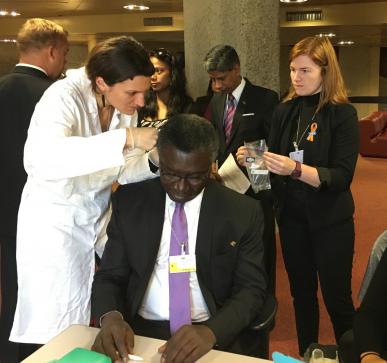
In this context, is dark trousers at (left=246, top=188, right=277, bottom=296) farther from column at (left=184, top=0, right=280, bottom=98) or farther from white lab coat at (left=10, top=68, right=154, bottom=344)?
column at (left=184, top=0, right=280, bottom=98)

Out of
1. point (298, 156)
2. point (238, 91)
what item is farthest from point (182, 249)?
point (238, 91)

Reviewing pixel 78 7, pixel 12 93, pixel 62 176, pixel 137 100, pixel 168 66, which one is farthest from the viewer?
pixel 78 7

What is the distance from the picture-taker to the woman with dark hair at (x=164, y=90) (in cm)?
303

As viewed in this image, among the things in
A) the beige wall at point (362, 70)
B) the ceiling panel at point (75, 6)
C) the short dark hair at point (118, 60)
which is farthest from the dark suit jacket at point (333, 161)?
the beige wall at point (362, 70)

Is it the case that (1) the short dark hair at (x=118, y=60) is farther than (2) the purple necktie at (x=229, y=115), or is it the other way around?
(2) the purple necktie at (x=229, y=115)

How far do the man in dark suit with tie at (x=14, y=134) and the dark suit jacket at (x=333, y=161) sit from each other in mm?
1343

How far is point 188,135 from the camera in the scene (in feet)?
5.42

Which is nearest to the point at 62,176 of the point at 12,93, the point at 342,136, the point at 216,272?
the point at 216,272

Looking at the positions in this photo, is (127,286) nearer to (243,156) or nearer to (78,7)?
(243,156)

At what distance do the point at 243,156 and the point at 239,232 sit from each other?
71 cm

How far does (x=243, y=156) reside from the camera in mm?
2422

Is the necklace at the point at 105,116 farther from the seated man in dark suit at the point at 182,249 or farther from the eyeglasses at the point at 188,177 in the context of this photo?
the eyeglasses at the point at 188,177

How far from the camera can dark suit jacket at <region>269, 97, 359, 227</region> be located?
2299 mm

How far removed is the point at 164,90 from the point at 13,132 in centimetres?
95
